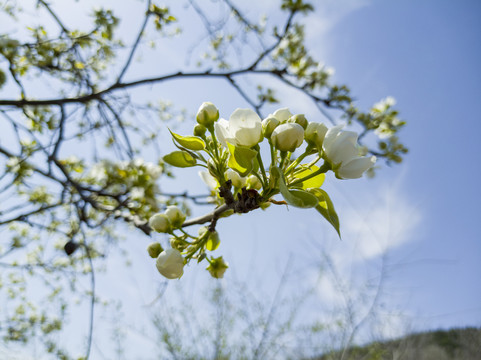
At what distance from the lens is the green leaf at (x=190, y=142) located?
0.59 meters

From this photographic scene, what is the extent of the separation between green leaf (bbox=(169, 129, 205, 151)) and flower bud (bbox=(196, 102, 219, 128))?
37 mm

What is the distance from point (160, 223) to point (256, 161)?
10.0 inches

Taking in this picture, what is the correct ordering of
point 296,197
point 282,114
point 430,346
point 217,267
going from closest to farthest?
1. point 296,197
2. point 282,114
3. point 217,267
4. point 430,346

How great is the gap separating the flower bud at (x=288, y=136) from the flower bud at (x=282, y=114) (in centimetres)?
7

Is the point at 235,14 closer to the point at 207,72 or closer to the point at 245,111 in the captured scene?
the point at 207,72

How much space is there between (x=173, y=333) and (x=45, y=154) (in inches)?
153

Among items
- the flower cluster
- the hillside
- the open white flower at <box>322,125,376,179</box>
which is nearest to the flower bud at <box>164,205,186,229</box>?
the flower cluster

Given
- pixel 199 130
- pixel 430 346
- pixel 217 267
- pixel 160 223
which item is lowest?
pixel 430 346

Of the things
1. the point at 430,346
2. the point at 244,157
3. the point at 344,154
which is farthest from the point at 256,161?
the point at 430,346

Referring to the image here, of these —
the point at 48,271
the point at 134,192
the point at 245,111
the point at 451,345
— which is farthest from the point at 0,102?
the point at 451,345

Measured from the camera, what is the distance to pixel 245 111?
0.51 meters

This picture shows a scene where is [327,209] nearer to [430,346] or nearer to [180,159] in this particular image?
[180,159]

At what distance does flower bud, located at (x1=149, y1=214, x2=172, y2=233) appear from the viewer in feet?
2.14

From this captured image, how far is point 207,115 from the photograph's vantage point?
60cm
